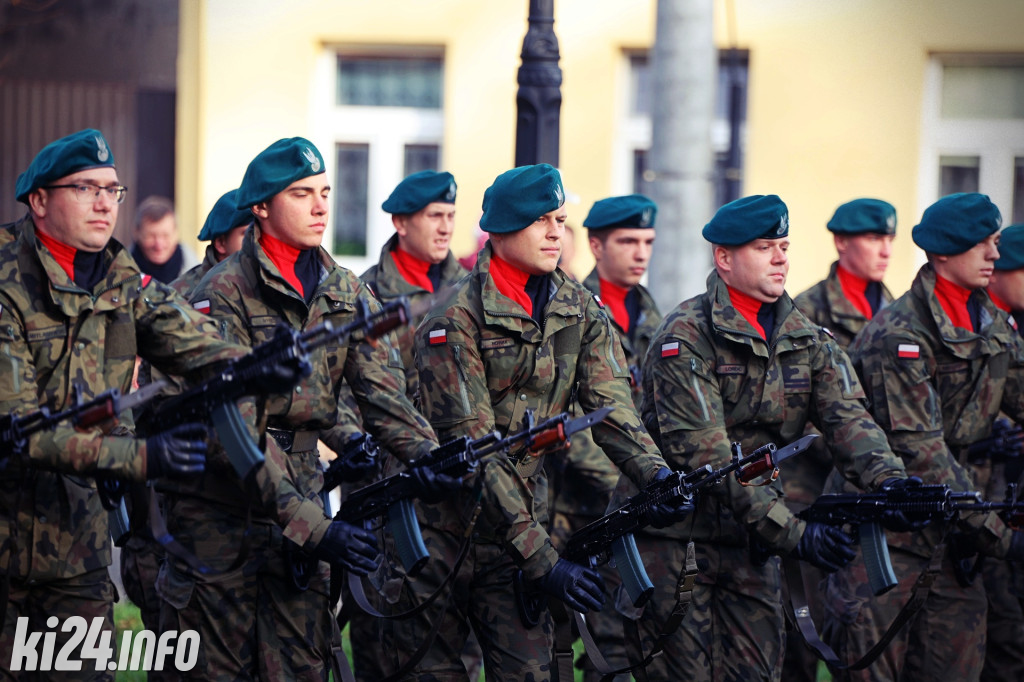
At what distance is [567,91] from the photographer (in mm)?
13734

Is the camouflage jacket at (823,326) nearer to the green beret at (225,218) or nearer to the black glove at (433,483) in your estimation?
the black glove at (433,483)

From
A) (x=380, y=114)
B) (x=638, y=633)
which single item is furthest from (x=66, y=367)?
(x=380, y=114)

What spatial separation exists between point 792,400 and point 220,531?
2378 millimetres

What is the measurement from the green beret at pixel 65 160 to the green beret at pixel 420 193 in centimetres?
308

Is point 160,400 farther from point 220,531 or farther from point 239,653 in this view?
point 239,653

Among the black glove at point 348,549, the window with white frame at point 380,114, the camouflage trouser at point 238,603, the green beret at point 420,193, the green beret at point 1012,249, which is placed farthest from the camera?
the window with white frame at point 380,114

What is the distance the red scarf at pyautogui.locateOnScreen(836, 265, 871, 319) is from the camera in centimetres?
881

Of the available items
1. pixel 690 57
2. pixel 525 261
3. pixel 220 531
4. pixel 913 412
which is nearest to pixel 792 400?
pixel 913 412

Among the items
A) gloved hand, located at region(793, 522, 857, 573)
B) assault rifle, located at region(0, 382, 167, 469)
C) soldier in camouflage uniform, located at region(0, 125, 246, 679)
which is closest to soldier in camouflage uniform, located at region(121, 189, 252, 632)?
soldier in camouflage uniform, located at region(0, 125, 246, 679)

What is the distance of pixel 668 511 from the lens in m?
5.96

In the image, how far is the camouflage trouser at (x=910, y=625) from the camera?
22.8 feet

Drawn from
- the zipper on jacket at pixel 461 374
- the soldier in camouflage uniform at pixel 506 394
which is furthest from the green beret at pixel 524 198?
the zipper on jacket at pixel 461 374

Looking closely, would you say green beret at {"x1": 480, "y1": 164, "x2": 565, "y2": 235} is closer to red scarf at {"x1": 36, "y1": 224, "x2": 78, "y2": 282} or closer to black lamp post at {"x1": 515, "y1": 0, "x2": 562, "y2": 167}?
red scarf at {"x1": 36, "y1": 224, "x2": 78, "y2": 282}

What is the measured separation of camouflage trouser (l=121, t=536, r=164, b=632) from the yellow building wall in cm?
682
